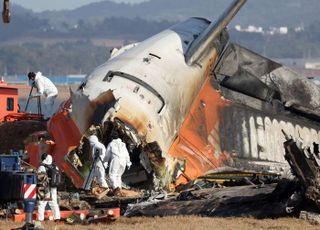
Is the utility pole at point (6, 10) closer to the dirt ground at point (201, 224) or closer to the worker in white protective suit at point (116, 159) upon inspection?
the dirt ground at point (201, 224)

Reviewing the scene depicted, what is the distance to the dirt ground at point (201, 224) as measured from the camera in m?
20.9

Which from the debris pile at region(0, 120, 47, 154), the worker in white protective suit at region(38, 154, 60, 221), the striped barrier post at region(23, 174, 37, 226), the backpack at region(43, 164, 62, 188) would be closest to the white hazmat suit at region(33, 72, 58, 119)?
the debris pile at region(0, 120, 47, 154)

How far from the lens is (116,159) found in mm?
28578

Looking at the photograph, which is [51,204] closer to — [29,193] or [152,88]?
[29,193]

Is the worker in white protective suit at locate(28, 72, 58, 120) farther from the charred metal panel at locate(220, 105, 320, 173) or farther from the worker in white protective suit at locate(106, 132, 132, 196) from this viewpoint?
the worker in white protective suit at locate(106, 132, 132, 196)

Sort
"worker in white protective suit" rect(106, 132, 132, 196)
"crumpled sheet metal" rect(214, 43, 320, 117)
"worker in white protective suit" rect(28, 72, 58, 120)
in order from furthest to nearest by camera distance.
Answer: "worker in white protective suit" rect(28, 72, 58, 120), "crumpled sheet metal" rect(214, 43, 320, 117), "worker in white protective suit" rect(106, 132, 132, 196)

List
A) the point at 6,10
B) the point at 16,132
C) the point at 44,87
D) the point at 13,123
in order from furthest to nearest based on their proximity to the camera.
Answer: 1. the point at 44,87
2. the point at 13,123
3. the point at 16,132
4. the point at 6,10

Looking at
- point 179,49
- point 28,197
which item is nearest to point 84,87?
point 179,49

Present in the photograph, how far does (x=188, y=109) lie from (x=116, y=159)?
5605 mm

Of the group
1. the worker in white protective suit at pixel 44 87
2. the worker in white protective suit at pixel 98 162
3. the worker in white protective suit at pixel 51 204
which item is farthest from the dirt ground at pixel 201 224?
the worker in white protective suit at pixel 44 87

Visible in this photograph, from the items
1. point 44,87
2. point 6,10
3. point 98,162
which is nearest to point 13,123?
point 44,87

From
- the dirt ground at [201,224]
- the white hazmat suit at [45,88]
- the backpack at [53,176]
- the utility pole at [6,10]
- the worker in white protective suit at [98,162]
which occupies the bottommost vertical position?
the dirt ground at [201,224]

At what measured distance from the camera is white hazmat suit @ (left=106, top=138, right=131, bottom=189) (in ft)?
93.9

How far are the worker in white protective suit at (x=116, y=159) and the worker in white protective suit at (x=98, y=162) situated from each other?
181mm
